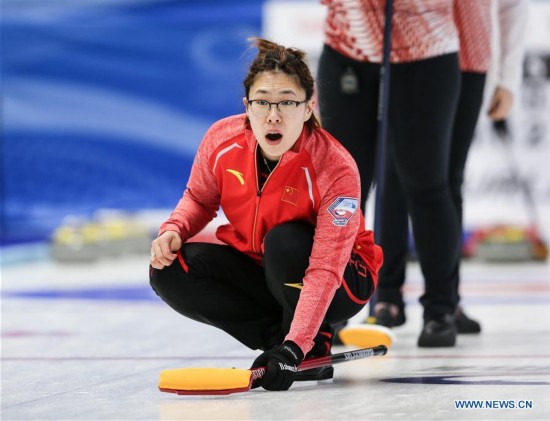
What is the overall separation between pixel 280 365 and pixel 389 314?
144 centimetres

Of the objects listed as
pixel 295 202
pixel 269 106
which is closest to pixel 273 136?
pixel 269 106

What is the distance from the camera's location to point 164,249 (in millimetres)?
2547

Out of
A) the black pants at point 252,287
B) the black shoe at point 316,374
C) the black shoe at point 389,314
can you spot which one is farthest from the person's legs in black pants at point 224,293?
the black shoe at point 389,314

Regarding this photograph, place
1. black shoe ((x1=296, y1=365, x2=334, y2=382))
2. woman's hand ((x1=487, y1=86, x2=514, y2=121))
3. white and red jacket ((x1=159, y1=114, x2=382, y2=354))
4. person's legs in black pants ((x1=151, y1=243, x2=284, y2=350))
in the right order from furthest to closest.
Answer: woman's hand ((x1=487, y1=86, x2=514, y2=121))
person's legs in black pants ((x1=151, y1=243, x2=284, y2=350))
black shoe ((x1=296, y1=365, x2=334, y2=382))
white and red jacket ((x1=159, y1=114, x2=382, y2=354))

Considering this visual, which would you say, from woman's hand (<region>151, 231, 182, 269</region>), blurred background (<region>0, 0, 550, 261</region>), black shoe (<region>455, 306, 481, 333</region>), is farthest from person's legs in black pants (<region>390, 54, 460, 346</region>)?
blurred background (<region>0, 0, 550, 261</region>)

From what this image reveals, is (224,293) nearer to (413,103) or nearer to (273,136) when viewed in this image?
(273,136)

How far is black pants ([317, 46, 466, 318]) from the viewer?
3.19 m

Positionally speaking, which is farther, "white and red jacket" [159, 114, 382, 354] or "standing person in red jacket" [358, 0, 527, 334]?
"standing person in red jacket" [358, 0, 527, 334]

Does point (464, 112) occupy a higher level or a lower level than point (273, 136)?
higher

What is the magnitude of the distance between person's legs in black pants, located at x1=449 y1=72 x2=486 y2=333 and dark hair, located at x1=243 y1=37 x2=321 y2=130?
1198 mm

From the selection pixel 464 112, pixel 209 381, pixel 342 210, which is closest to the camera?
pixel 209 381

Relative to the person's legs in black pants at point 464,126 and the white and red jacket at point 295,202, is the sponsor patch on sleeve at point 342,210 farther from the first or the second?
the person's legs in black pants at point 464,126

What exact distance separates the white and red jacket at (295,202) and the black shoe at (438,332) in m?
0.59

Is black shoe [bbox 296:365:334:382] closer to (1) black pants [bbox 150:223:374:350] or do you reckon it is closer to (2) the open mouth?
(1) black pants [bbox 150:223:374:350]
